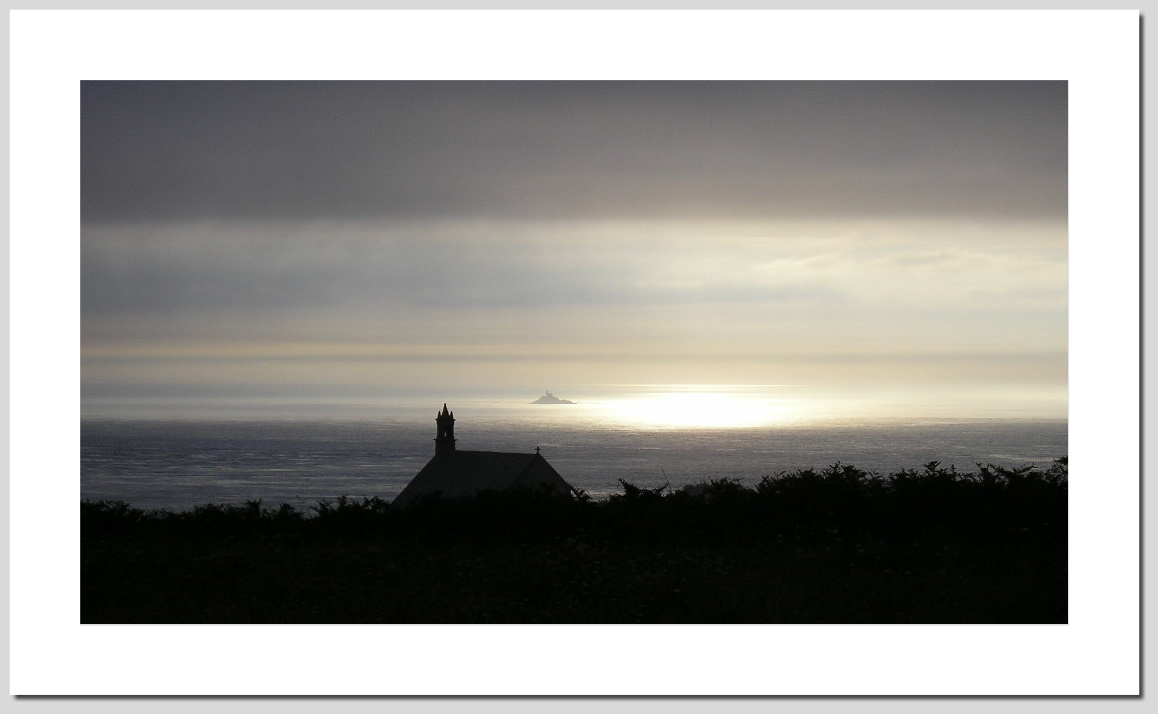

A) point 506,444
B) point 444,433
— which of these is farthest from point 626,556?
point 444,433

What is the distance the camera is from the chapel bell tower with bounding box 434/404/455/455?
12.1 m

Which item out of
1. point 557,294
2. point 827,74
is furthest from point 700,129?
point 557,294

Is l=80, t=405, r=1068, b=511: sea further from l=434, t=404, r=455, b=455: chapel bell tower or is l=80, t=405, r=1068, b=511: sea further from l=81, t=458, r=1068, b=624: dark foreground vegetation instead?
l=434, t=404, r=455, b=455: chapel bell tower

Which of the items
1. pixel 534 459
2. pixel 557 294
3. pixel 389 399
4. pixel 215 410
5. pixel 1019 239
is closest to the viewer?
pixel 1019 239

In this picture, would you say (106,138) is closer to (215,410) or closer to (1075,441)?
(215,410)

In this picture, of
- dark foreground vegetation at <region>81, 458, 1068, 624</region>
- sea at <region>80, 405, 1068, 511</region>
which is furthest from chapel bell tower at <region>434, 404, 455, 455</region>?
dark foreground vegetation at <region>81, 458, 1068, 624</region>

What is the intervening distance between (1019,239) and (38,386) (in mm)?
6413

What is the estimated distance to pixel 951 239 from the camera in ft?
20.4

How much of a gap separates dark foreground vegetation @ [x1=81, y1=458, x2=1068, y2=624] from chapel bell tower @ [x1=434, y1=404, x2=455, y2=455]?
19.7ft

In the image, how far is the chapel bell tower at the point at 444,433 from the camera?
1206cm

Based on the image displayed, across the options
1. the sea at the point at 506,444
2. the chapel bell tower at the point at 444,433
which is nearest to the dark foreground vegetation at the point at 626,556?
the sea at the point at 506,444

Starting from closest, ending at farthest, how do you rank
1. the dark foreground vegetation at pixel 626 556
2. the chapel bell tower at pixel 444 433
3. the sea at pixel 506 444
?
the dark foreground vegetation at pixel 626 556 < the sea at pixel 506 444 < the chapel bell tower at pixel 444 433

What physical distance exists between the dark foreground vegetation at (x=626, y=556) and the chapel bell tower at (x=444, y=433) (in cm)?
601

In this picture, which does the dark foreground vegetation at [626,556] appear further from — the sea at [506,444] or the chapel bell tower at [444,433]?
the chapel bell tower at [444,433]
